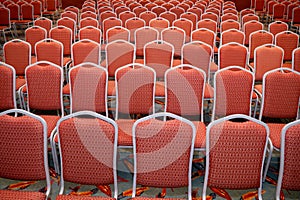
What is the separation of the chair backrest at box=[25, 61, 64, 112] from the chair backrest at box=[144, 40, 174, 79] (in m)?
1.65

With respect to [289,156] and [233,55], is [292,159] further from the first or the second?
[233,55]

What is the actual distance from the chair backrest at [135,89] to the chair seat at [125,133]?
26 centimetres

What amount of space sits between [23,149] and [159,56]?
3.03 meters

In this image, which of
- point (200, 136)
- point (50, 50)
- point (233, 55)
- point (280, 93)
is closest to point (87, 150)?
point (200, 136)

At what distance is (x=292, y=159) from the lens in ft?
8.96

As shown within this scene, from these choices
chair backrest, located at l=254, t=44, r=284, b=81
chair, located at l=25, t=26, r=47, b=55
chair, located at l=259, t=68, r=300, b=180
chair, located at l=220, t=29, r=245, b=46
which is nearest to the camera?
chair, located at l=259, t=68, r=300, b=180

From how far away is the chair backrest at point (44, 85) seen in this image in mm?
4137

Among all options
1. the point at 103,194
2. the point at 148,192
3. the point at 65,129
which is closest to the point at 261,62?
the point at 148,192

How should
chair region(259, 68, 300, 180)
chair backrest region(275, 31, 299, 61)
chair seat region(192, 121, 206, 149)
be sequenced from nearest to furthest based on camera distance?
1. chair seat region(192, 121, 206, 149)
2. chair region(259, 68, 300, 180)
3. chair backrest region(275, 31, 299, 61)

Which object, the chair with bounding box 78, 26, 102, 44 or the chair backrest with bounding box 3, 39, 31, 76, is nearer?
the chair backrest with bounding box 3, 39, 31, 76

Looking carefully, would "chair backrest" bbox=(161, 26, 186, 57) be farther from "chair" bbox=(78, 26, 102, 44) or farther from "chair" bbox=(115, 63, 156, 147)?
"chair" bbox=(115, 63, 156, 147)

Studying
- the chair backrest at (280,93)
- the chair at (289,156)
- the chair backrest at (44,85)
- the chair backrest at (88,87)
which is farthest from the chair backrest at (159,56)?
the chair at (289,156)

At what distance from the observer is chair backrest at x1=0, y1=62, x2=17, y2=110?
4.10 metres

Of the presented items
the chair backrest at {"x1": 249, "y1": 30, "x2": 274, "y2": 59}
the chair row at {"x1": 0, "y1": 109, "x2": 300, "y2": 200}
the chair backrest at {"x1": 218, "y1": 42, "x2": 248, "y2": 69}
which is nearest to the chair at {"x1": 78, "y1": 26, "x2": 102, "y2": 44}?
the chair backrest at {"x1": 218, "y1": 42, "x2": 248, "y2": 69}
